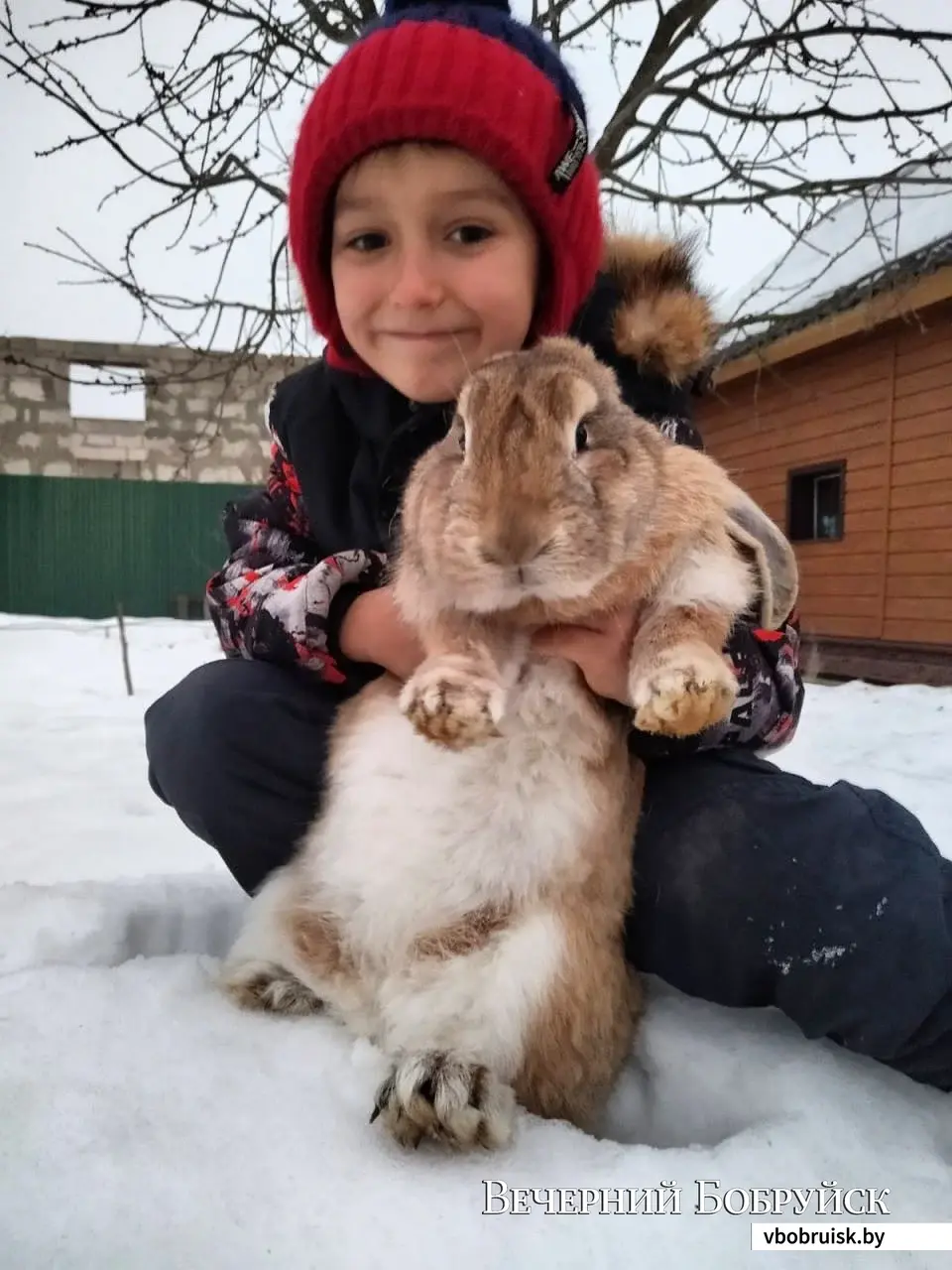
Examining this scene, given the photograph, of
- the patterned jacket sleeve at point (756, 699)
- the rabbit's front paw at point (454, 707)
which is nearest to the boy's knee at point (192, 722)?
the rabbit's front paw at point (454, 707)

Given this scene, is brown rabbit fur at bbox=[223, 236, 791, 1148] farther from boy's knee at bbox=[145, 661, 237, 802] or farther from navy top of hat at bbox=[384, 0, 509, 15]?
navy top of hat at bbox=[384, 0, 509, 15]

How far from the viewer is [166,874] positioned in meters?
2.41

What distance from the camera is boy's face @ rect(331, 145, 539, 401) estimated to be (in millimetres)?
1755

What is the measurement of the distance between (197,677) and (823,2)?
147 inches

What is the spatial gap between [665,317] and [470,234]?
43 cm

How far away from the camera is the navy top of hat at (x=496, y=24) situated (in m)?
1.88

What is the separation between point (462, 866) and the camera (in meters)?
1.43

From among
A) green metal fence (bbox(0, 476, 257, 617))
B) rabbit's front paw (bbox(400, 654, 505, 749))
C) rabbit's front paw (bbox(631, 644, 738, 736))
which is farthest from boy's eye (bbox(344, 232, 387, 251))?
green metal fence (bbox(0, 476, 257, 617))

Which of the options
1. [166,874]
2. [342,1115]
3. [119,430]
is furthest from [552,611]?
[119,430]

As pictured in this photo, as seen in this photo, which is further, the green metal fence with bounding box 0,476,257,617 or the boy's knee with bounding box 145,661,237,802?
the green metal fence with bounding box 0,476,257,617

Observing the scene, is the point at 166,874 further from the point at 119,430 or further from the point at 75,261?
the point at 119,430

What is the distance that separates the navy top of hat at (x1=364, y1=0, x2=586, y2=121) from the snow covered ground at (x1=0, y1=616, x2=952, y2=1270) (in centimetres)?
192

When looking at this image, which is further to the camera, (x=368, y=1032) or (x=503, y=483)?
(x=368, y=1032)

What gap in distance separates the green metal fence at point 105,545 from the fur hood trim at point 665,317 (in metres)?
10.5
